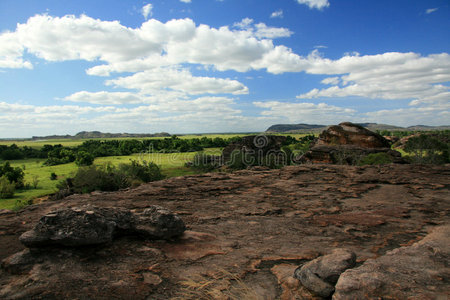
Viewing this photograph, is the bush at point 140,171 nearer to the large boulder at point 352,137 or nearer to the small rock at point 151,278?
the large boulder at point 352,137

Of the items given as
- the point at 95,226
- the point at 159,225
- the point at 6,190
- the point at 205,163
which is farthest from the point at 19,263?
the point at 205,163

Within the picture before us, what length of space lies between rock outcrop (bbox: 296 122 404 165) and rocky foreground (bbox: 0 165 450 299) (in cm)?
3995

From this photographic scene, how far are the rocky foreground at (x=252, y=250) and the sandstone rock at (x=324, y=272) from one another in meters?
0.02

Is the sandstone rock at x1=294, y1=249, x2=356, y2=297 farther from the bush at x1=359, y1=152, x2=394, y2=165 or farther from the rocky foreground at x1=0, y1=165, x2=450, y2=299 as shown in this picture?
the bush at x1=359, y1=152, x2=394, y2=165

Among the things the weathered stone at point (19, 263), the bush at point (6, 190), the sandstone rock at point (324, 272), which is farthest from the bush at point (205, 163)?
the sandstone rock at point (324, 272)

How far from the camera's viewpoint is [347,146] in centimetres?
5341

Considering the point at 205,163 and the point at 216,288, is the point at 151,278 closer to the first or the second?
the point at 216,288

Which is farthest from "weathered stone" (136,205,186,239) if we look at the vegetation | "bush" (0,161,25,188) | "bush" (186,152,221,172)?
the vegetation

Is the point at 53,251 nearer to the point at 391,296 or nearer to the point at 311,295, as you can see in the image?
the point at 311,295

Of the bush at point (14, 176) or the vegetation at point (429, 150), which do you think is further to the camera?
the vegetation at point (429, 150)

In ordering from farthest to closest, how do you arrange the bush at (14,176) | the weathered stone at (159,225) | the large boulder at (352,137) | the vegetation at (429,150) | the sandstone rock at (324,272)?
1. the vegetation at (429,150)
2. the large boulder at (352,137)
3. the bush at (14,176)
4. the weathered stone at (159,225)
5. the sandstone rock at (324,272)

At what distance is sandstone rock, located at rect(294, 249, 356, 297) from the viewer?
4.76m

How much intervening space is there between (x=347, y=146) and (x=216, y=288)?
180 ft

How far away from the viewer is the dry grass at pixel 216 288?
492 centimetres
